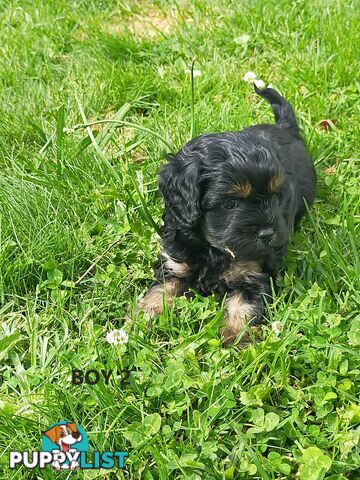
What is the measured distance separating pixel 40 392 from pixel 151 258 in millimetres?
1026

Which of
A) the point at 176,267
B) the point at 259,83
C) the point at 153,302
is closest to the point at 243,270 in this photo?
the point at 176,267

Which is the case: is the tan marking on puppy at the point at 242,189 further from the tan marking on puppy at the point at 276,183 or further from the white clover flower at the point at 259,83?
the white clover flower at the point at 259,83

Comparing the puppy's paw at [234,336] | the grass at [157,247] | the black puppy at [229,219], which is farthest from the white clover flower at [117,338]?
the puppy's paw at [234,336]

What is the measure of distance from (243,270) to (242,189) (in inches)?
21.1

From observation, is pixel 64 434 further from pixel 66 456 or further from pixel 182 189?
pixel 182 189

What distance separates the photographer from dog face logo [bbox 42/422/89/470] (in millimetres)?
2113

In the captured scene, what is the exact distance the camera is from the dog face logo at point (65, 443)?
6.93 ft

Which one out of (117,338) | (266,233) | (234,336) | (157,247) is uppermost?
(266,233)

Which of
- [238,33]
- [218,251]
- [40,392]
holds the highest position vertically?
[238,33]

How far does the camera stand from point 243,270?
2846mm

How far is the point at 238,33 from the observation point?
4773mm

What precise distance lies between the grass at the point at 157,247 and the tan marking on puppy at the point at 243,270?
0.15 meters

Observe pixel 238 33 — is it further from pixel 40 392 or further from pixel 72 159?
pixel 40 392

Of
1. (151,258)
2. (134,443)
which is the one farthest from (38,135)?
(134,443)
